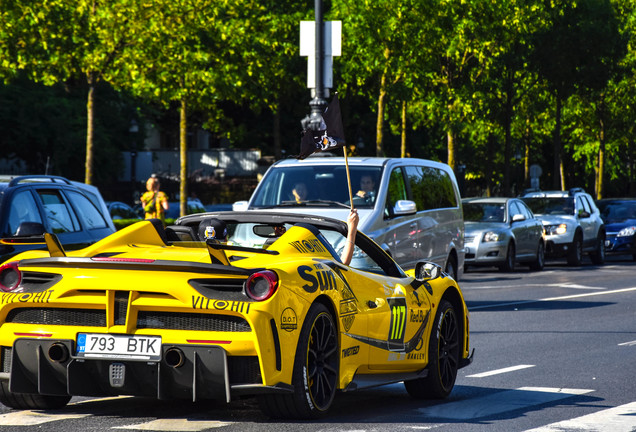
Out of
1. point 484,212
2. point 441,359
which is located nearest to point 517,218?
point 484,212

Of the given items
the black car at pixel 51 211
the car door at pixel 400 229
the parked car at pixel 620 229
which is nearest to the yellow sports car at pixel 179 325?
the black car at pixel 51 211

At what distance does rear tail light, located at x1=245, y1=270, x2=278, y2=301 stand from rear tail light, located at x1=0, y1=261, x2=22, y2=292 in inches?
51.1

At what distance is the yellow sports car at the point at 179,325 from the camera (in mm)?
6348

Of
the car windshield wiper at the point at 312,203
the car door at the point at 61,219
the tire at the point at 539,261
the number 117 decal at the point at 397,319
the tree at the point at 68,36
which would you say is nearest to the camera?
the number 117 decal at the point at 397,319

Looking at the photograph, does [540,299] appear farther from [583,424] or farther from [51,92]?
[51,92]

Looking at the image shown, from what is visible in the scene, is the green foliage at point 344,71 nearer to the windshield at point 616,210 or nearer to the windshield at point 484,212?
the windshield at point 616,210

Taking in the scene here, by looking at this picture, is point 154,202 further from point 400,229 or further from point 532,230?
point 532,230

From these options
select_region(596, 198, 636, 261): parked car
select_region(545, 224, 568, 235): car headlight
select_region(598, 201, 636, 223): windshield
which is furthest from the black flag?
select_region(598, 201, 636, 223): windshield

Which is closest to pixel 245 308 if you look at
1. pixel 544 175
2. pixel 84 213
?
pixel 84 213

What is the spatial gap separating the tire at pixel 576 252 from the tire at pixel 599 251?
91 cm

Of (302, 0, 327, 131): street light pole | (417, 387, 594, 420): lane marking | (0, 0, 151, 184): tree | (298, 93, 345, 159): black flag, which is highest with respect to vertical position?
(0, 0, 151, 184): tree

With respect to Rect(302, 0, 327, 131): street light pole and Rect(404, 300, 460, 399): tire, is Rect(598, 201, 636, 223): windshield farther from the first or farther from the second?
Rect(404, 300, 460, 399): tire

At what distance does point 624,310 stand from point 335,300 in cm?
1071

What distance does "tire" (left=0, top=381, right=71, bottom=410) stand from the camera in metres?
7.09
